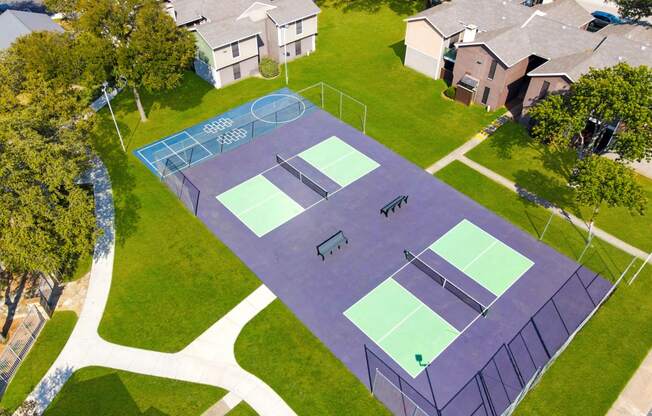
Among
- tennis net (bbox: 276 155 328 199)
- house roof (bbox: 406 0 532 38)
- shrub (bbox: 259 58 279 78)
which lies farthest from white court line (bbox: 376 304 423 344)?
shrub (bbox: 259 58 279 78)

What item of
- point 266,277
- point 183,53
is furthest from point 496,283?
point 183,53

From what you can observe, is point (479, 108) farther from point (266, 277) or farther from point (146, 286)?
point (146, 286)

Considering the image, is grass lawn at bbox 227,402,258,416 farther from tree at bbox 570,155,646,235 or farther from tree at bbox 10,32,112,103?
tree at bbox 570,155,646,235

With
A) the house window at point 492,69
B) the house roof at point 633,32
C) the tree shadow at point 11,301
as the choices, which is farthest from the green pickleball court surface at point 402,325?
the house roof at point 633,32

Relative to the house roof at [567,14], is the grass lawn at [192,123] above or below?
below

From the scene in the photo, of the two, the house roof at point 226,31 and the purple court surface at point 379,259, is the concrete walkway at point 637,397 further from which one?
the house roof at point 226,31

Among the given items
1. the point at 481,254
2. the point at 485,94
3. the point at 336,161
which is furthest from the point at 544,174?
the point at 336,161
